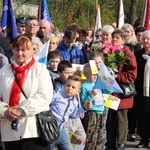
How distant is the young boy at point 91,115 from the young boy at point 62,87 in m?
0.39

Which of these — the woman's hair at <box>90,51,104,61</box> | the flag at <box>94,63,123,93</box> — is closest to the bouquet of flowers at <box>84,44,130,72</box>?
the woman's hair at <box>90,51,104,61</box>

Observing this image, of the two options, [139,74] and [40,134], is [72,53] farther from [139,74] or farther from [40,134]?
[40,134]

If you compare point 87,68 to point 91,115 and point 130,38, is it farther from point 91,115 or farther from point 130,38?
point 130,38

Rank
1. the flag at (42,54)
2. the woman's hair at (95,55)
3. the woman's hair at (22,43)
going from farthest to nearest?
1. the woman's hair at (95,55)
2. the flag at (42,54)
3. the woman's hair at (22,43)

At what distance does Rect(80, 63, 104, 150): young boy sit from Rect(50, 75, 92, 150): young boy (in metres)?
0.54

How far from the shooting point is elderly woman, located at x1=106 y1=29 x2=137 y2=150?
7906 mm

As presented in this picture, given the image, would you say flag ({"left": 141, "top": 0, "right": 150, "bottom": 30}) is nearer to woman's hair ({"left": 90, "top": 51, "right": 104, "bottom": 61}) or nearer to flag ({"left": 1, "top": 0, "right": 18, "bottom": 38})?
flag ({"left": 1, "top": 0, "right": 18, "bottom": 38})

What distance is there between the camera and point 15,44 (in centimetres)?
479

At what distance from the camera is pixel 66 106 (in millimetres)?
5992

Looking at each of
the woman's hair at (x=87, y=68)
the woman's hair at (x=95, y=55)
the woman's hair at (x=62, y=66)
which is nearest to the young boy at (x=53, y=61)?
the woman's hair at (x=62, y=66)

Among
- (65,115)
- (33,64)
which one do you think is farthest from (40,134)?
(65,115)

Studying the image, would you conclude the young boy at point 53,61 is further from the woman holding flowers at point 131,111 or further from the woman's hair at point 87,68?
the woman holding flowers at point 131,111

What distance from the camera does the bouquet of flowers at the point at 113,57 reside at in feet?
24.7

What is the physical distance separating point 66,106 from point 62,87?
449mm
